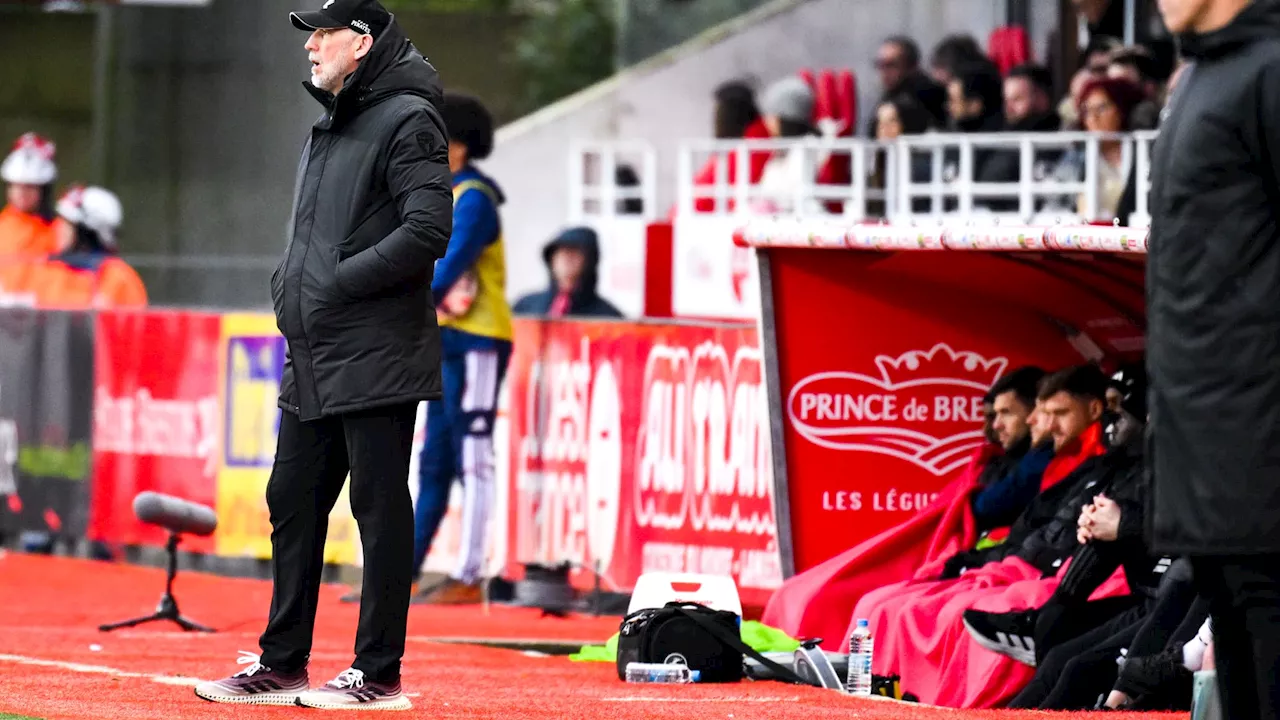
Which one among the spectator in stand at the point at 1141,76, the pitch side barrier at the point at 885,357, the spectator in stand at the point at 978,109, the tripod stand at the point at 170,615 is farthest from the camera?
the spectator in stand at the point at 978,109

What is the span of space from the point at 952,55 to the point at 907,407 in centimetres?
657

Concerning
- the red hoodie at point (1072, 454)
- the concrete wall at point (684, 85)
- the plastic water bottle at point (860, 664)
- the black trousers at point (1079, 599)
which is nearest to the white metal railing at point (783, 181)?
the concrete wall at point (684, 85)

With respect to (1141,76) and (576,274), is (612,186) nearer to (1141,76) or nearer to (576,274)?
(576,274)

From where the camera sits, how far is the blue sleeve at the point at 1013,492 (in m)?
9.53

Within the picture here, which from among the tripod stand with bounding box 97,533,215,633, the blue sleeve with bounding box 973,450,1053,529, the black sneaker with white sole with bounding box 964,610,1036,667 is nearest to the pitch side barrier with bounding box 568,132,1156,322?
the blue sleeve with bounding box 973,450,1053,529

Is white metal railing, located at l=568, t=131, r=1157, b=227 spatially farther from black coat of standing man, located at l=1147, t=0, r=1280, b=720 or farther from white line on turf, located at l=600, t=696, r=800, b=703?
black coat of standing man, located at l=1147, t=0, r=1280, b=720

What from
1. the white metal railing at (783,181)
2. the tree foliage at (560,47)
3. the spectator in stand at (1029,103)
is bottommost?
the white metal railing at (783,181)

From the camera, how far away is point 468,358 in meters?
11.8

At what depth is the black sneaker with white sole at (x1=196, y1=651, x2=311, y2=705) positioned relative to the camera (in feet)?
24.3

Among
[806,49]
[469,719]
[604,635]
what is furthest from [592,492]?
[806,49]

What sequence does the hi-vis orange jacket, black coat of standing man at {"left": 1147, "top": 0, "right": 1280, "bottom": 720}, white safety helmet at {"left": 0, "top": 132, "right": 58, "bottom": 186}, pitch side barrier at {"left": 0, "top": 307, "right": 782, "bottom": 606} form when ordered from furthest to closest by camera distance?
white safety helmet at {"left": 0, "top": 132, "right": 58, "bottom": 186}, the hi-vis orange jacket, pitch side barrier at {"left": 0, "top": 307, "right": 782, "bottom": 606}, black coat of standing man at {"left": 1147, "top": 0, "right": 1280, "bottom": 720}

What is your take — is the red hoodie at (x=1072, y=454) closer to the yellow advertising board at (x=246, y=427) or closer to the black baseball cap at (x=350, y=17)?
the black baseball cap at (x=350, y=17)

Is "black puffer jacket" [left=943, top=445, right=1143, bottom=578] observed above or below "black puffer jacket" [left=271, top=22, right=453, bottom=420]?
below

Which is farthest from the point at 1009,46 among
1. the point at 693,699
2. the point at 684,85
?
the point at 693,699
